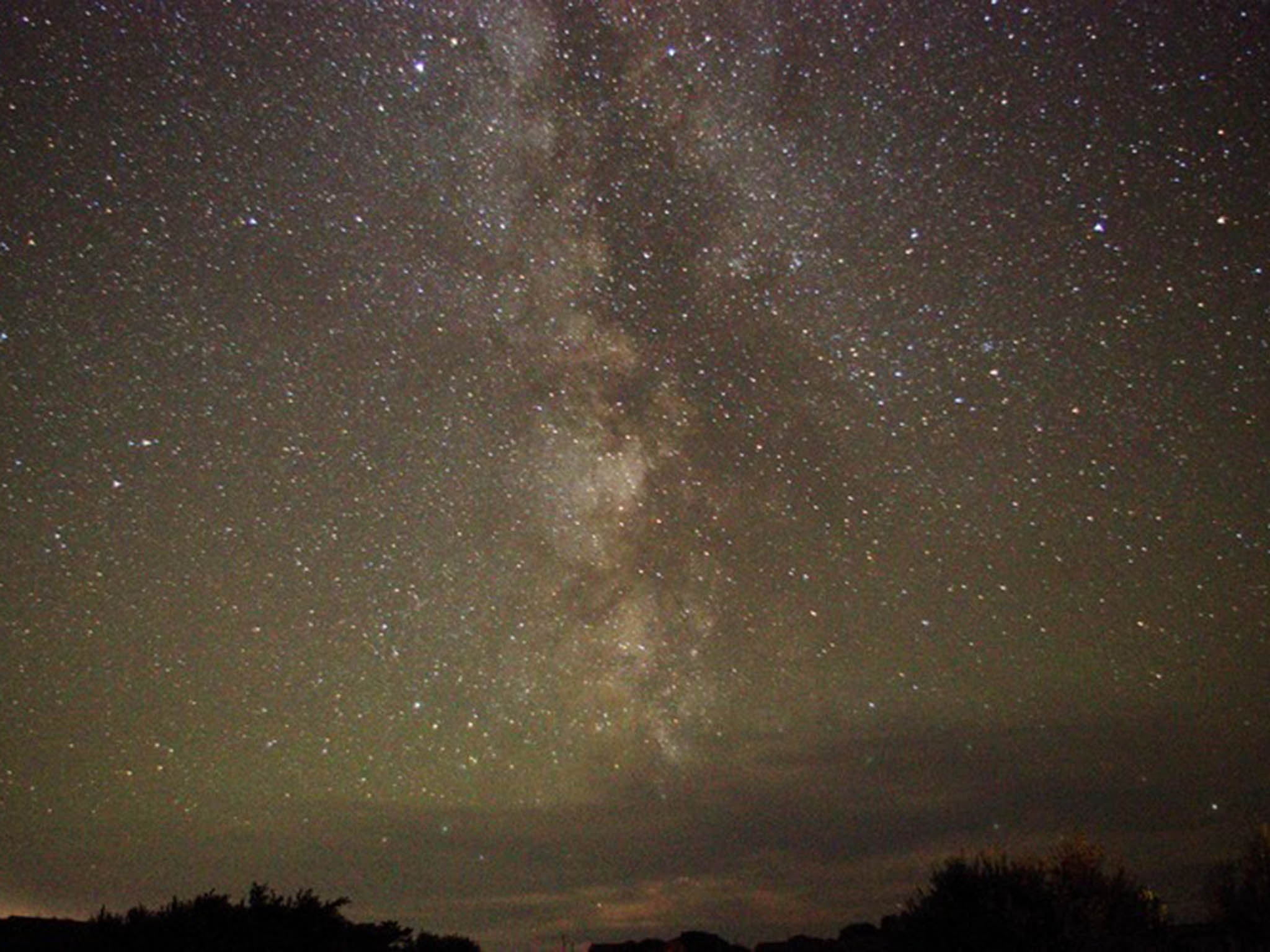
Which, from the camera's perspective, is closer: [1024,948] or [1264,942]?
[1024,948]

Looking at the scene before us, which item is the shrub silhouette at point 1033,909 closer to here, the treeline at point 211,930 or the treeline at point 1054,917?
the treeline at point 1054,917

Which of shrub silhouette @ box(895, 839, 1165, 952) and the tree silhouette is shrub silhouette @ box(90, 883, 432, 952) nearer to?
shrub silhouette @ box(895, 839, 1165, 952)

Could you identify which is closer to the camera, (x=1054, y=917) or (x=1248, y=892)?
(x=1054, y=917)

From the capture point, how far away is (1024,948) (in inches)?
326

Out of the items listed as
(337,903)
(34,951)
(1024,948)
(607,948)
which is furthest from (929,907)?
(34,951)

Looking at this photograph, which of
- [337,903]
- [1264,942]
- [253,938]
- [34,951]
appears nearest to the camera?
[34,951]

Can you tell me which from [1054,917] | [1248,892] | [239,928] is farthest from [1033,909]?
[239,928]

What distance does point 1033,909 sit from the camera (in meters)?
8.83

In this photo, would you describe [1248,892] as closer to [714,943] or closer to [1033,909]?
[1033,909]

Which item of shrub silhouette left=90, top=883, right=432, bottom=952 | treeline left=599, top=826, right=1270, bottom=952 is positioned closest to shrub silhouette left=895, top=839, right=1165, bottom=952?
treeline left=599, top=826, right=1270, bottom=952

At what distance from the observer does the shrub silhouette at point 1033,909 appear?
8484 millimetres

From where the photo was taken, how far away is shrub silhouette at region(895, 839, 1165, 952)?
27.8ft

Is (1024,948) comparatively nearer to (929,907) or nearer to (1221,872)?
(929,907)

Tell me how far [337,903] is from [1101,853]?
28.4 feet
